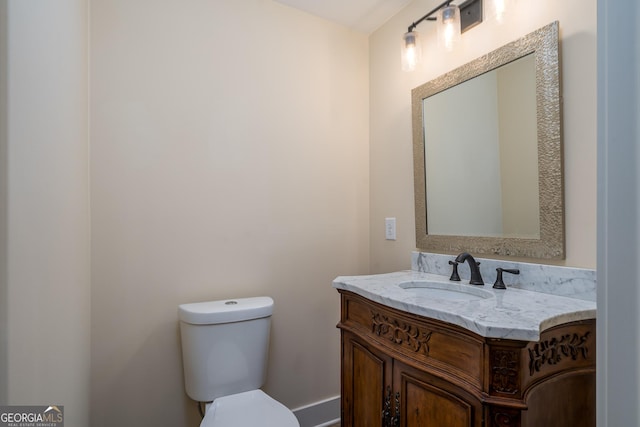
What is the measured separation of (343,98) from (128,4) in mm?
1121

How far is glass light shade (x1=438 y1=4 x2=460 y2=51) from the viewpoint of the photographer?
1.37m

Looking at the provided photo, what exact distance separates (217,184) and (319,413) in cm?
137

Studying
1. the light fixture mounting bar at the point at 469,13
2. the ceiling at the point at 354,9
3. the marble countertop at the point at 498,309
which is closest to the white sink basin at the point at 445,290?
the marble countertop at the point at 498,309

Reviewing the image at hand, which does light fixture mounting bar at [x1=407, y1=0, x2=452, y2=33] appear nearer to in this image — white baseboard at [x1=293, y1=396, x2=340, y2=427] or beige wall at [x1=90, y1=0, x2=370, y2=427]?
beige wall at [x1=90, y1=0, x2=370, y2=427]

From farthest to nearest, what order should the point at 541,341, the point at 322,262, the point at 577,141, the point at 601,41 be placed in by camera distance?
1. the point at 322,262
2. the point at 577,141
3. the point at 541,341
4. the point at 601,41

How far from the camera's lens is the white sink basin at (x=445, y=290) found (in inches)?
47.1

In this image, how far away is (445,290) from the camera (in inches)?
51.8

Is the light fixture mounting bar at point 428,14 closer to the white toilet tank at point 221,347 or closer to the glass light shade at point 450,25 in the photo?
the glass light shade at point 450,25

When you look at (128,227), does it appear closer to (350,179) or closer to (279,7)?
(350,179)

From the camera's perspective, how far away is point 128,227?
4.50 feet

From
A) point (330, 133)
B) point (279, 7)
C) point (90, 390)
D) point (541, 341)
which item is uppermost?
point (279, 7)

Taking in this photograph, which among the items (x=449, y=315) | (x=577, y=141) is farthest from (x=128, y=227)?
(x=577, y=141)

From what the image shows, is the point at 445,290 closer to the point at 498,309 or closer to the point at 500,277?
the point at 500,277

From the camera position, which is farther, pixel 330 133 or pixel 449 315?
pixel 330 133
